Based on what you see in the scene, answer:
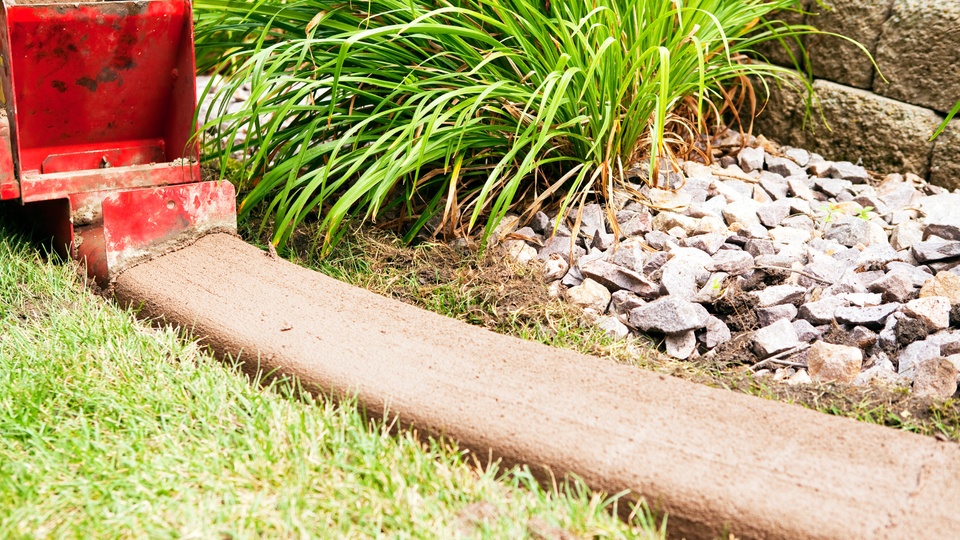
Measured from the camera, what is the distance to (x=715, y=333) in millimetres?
2160

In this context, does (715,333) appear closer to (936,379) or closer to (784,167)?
(936,379)

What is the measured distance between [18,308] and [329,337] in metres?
0.98

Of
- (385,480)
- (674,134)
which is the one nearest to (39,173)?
(385,480)

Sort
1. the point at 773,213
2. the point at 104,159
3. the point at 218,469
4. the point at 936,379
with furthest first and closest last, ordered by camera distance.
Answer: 1. the point at 773,213
2. the point at 104,159
3. the point at 936,379
4. the point at 218,469

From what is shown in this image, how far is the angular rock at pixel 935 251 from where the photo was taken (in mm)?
2332

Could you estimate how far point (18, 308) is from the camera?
2.19 meters

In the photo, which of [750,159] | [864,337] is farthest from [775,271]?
[750,159]

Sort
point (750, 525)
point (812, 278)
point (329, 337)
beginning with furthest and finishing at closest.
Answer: point (812, 278)
point (329, 337)
point (750, 525)

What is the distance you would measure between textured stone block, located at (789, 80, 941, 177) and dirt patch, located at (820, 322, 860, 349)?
1.47 metres

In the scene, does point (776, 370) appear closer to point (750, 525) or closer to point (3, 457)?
point (750, 525)

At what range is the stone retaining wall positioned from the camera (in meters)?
3.06

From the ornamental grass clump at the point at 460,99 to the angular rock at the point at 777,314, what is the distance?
0.56 metres

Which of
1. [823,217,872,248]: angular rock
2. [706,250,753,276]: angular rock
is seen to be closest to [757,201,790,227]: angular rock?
[823,217,872,248]: angular rock

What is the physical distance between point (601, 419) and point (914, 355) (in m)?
0.96
